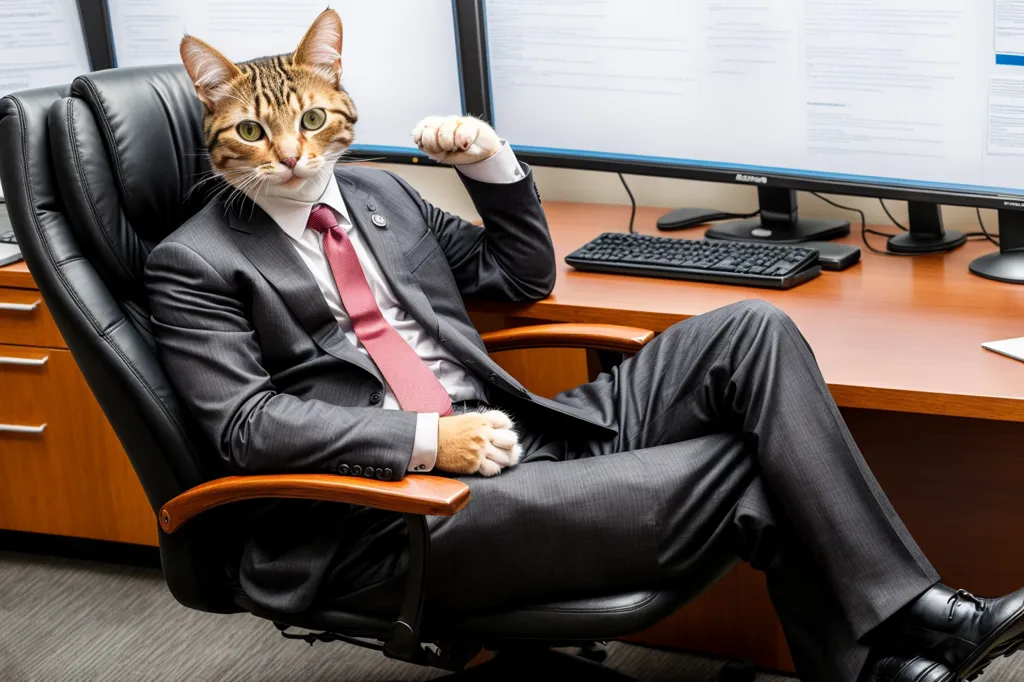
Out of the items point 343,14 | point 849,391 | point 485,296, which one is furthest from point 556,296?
point 343,14

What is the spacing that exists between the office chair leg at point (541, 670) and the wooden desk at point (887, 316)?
1.70 feet

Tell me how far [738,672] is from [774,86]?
3.15ft

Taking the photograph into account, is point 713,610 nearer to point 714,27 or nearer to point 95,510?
point 714,27

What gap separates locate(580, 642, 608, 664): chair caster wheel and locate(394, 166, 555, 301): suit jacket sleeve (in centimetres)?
60

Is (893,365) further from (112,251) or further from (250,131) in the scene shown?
(112,251)

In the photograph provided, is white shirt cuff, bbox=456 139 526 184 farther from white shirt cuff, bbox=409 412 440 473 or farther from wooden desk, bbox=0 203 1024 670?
white shirt cuff, bbox=409 412 440 473

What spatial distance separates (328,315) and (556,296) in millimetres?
424

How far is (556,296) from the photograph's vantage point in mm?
1869

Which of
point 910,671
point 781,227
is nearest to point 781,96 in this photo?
point 781,227

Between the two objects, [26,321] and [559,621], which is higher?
[26,321]

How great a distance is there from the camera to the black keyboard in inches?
72.4

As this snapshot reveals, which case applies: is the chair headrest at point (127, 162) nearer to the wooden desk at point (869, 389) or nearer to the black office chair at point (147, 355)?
the black office chair at point (147, 355)

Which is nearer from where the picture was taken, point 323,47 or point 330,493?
point 330,493

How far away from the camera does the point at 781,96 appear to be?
1947 millimetres
